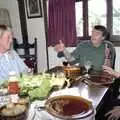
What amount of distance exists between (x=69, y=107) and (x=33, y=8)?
3.33 metres

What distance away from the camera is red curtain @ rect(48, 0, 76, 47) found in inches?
162

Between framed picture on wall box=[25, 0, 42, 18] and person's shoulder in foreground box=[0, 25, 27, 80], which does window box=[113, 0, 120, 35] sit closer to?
framed picture on wall box=[25, 0, 42, 18]

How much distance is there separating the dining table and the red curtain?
2.16 meters

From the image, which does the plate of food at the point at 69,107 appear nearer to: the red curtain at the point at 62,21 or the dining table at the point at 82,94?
the dining table at the point at 82,94

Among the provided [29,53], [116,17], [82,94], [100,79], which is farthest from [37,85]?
[29,53]

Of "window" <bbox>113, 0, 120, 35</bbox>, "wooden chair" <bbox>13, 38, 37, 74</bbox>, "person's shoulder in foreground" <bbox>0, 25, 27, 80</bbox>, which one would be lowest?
"wooden chair" <bbox>13, 38, 37, 74</bbox>

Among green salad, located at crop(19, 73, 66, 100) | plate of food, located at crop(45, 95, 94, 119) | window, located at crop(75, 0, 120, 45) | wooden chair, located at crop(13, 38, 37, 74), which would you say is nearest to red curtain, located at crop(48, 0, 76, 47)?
window, located at crop(75, 0, 120, 45)

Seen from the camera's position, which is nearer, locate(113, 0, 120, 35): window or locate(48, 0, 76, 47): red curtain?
locate(113, 0, 120, 35): window

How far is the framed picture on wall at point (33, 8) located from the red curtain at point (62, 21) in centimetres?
28

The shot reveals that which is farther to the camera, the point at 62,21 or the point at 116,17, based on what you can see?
the point at 62,21

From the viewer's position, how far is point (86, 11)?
13.7 ft

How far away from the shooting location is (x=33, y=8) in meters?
4.55

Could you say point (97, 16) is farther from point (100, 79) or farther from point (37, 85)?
point (37, 85)

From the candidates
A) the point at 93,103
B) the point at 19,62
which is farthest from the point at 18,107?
the point at 19,62
